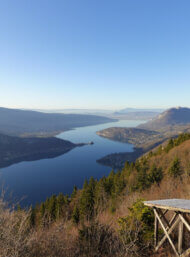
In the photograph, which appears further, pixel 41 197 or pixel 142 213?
pixel 41 197

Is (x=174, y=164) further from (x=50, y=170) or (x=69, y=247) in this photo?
(x=50, y=170)

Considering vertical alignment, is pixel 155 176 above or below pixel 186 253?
below

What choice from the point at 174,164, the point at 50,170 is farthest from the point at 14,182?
the point at 174,164

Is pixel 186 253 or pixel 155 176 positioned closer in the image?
pixel 186 253

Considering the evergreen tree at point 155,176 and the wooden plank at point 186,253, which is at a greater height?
the wooden plank at point 186,253

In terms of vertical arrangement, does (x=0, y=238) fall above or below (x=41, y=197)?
above

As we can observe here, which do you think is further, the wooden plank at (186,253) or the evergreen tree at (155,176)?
the evergreen tree at (155,176)

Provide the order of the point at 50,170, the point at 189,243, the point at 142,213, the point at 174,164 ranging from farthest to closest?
the point at 50,170
the point at 174,164
the point at 142,213
the point at 189,243

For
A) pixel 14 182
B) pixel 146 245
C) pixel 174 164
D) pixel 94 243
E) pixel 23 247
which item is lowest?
pixel 14 182

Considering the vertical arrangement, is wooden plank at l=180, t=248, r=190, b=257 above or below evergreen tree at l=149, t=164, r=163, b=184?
above

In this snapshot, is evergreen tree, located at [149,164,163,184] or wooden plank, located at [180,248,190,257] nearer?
wooden plank, located at [180,248,190,257]

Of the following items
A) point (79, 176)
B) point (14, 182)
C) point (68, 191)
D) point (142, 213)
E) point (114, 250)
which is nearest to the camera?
point (114, 250)
